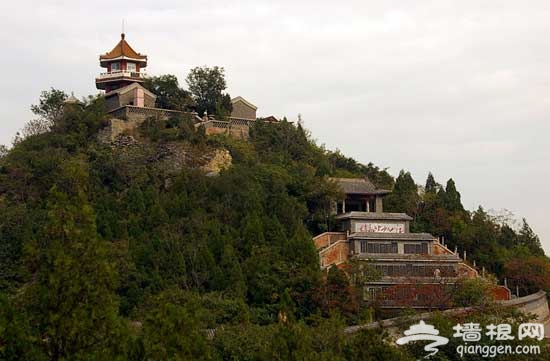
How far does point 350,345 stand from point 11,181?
2229cm

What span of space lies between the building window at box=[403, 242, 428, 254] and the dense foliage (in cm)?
311

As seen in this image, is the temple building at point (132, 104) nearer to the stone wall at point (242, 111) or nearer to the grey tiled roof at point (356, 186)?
the stone wall at point (242, 111)

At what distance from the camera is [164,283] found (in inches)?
1383

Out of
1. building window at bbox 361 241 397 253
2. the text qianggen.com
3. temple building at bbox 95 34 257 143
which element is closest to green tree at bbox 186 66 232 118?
temple building at bbox 95 34 257 143

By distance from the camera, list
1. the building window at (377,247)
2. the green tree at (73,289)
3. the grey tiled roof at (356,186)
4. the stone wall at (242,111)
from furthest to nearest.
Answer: the stone wall at (242,111) < the grey tiled roof at (356,186) < the building window at (377,247) < the green tree at (73,289)

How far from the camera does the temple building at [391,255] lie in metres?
37.9

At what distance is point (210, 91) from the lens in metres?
49.3

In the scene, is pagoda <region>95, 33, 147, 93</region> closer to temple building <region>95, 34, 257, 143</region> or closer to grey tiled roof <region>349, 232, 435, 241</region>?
temple building <region>95, 34, 257, 143</region>

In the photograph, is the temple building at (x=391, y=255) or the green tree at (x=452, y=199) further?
the green tree at (x=452, y=199)

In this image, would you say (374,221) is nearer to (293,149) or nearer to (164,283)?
(293,149)

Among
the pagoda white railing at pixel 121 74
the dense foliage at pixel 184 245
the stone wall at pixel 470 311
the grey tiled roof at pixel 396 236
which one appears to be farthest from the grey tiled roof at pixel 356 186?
the pagoda white railing at pixel 121 74

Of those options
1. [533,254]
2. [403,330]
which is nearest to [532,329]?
[403,330]

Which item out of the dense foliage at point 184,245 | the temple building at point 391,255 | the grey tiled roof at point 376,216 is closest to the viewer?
the dense foliage at point 184,245

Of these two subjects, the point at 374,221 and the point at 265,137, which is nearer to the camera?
the point at 374,221
